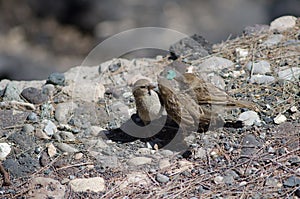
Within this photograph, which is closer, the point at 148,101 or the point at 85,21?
the point at 148,101

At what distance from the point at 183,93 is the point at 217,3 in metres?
4.75

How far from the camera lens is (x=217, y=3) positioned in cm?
885

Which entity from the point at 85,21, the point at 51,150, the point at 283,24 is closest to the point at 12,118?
the point at 51,150

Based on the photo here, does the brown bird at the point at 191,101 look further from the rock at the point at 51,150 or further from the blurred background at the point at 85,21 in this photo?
the blurred background at the point at 85,21

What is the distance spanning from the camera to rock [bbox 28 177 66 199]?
4047 mm

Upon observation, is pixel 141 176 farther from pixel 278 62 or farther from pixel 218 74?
pixel 278 62

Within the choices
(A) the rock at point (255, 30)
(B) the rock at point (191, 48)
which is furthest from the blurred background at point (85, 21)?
(B) the rock at point (191, 48)

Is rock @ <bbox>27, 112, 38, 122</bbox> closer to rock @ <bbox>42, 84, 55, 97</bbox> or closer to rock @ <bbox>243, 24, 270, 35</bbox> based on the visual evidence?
rock @ <bbox>42, 84, 55, 97</bbox>

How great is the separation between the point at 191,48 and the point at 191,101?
1509 millimetres

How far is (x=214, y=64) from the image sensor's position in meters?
5.48

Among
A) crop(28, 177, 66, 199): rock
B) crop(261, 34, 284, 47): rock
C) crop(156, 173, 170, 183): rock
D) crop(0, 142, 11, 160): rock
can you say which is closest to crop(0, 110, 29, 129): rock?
crop(0, 142, 11, 160): rock

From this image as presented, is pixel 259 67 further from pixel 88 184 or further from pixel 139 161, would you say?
pixel 88 184

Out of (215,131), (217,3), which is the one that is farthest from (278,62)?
(217,3)

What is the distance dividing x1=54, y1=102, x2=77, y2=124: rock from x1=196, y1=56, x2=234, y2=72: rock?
49.8 inches
